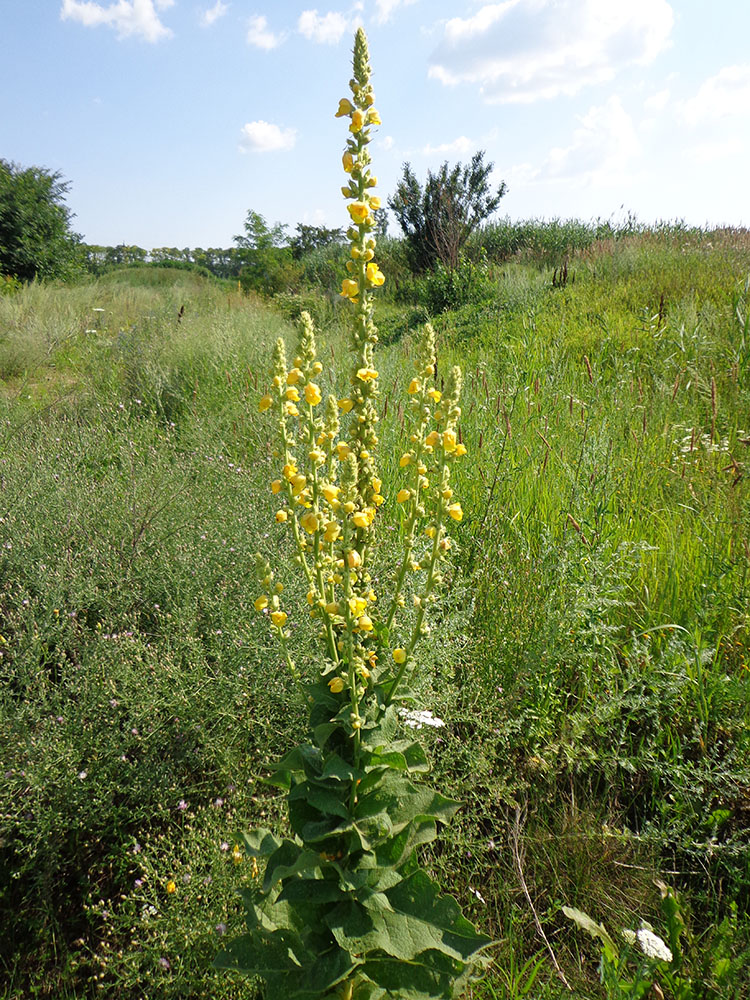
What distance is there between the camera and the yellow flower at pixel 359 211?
1.17 m

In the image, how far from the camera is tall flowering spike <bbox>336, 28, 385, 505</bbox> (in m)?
1.17

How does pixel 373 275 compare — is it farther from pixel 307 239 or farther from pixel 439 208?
pixel 307 239

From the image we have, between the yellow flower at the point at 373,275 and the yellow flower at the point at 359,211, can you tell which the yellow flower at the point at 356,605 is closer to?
the yellow flower at the point at 373,275

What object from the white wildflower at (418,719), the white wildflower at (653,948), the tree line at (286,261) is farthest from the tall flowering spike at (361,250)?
the tree line at (286,261)

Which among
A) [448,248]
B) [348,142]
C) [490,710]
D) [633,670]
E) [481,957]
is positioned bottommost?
[481,957]

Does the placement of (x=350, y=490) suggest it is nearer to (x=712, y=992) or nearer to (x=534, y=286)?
(x=712, y=992)

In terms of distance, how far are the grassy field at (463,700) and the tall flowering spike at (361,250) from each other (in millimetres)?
1082

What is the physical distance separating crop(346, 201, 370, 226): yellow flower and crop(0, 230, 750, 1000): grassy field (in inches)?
53.8

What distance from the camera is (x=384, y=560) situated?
8.41 ft

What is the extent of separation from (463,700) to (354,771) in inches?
44.3

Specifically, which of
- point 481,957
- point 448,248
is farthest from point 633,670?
point 448,248

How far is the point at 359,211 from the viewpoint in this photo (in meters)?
1.17

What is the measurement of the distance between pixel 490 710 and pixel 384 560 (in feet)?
2.49

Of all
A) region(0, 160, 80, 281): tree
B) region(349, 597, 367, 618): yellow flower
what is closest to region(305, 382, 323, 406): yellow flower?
region(349, 597, 367, 618): yellow flower
